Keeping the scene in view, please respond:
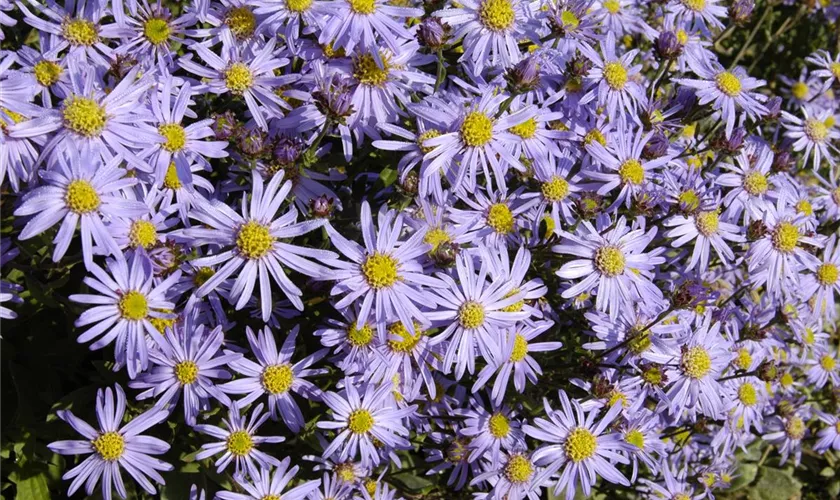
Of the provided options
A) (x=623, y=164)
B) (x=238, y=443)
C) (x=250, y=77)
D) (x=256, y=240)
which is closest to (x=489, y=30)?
(x=623, y=164)

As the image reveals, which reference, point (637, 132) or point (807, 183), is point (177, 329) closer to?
point (637, 132)

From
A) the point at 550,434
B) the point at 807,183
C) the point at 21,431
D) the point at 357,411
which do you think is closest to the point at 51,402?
the point at 21,431

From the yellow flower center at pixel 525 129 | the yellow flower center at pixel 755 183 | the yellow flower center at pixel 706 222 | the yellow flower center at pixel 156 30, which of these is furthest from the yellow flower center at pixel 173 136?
the yellow flower center at pixel 755 183

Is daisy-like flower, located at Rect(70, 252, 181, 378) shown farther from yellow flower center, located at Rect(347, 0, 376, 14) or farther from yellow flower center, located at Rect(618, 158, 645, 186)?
yellow flower center, located at Rect(618, 158, 645, 186)

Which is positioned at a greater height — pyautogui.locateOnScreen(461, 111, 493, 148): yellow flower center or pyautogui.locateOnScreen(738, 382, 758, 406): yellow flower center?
pyautogui.locateOnScreen(461, 111, 493, 148): yellow flower center

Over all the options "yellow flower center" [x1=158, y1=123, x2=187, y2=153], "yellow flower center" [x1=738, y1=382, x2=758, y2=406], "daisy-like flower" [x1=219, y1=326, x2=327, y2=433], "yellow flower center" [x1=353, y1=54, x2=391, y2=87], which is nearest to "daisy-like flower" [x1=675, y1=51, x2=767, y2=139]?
"yellow flower center" [x1=738, y1=382, x2=758, y2=406]

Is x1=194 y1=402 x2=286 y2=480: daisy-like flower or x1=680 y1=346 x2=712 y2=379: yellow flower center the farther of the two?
x1=680 y1=346 x2=712 y2=379: yellow flower center
